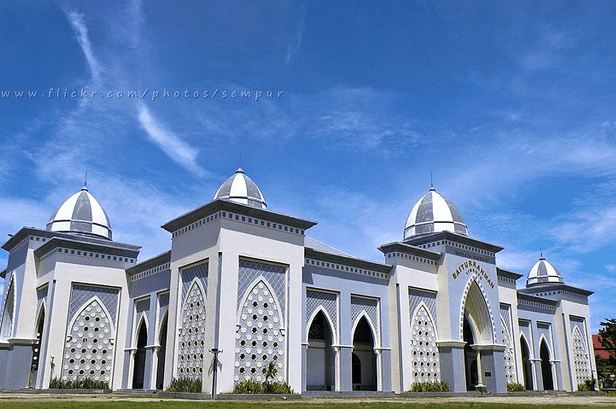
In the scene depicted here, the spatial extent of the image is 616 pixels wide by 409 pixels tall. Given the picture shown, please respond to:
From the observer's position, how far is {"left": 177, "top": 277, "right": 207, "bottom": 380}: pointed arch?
64.2ft

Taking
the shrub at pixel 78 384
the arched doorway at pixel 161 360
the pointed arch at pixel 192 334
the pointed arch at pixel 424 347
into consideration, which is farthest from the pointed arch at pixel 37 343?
the pointed arch at pixel 424 347

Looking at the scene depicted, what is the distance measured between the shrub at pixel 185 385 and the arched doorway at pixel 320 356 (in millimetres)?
5566

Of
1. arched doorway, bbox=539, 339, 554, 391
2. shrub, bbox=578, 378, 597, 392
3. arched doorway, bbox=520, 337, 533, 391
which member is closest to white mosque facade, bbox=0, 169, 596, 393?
arched doorway, bbox=520, 337, 533, 391

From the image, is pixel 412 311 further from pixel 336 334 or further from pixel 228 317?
pixel 228 317

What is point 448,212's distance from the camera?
95.1ft

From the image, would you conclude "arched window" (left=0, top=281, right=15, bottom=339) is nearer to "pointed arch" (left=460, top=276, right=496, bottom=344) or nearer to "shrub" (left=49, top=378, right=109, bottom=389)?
"shrub" (left=49, top=378, right=109, bottom=389)

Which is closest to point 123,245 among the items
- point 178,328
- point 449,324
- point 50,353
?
point 50,353

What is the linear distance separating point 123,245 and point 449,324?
15.9 m

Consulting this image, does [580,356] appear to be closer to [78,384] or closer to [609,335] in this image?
[609,335]

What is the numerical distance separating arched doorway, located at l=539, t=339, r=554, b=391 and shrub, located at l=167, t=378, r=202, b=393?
24667 millimetres

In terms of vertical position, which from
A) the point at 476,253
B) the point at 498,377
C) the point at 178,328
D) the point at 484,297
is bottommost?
the point at 498,377

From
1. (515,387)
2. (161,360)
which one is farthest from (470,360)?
(161,360)

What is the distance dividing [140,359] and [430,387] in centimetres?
1355

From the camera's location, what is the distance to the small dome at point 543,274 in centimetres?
3747
